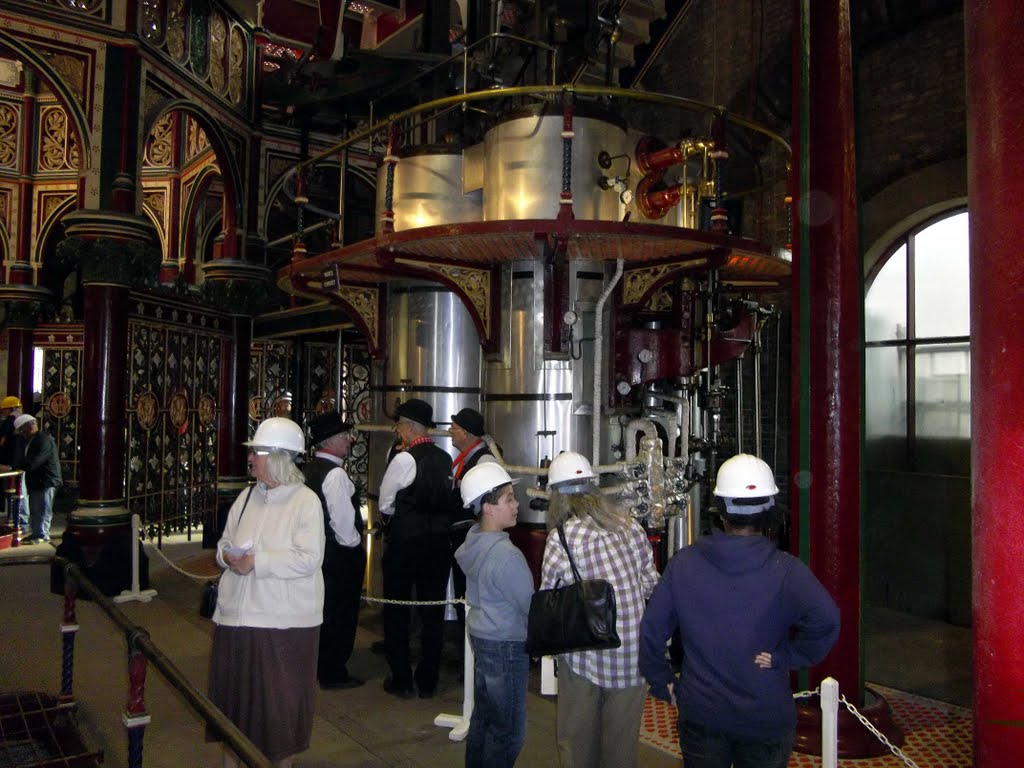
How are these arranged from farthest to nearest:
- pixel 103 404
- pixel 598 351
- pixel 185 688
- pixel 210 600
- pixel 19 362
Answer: pixel 19 362, pixel 103 404, pixel 598 351, pixel 210 600, pixel 185 688

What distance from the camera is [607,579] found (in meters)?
4.04

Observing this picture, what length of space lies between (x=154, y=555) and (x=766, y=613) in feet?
38.3

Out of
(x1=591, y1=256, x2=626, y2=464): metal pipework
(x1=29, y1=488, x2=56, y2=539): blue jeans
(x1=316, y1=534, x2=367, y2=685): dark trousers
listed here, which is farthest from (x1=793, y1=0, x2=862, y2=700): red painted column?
(x1=29, y1=488, x2=56, y2=539): blue jeans

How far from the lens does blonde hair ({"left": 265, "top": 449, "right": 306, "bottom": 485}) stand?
173 inches

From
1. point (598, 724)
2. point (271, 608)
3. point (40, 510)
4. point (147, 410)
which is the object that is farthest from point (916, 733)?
point (40, 510)

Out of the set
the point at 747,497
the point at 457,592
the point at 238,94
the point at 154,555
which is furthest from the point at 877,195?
the point at 154,555

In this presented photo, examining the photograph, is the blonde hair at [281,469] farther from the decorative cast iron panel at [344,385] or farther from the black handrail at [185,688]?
the decorative cast iron panel at [344,385]

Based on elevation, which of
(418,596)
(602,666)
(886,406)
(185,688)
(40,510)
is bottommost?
(40,510)

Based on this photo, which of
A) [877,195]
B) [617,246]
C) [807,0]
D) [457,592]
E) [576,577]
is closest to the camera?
[576,577]

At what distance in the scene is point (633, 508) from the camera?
23.9 feet

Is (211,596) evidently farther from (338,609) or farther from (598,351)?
(598,351)

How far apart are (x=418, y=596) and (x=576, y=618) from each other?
346cm

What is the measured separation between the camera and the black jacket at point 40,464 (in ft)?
45.4

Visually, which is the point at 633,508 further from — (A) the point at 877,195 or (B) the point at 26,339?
(B) the point at 26,339
